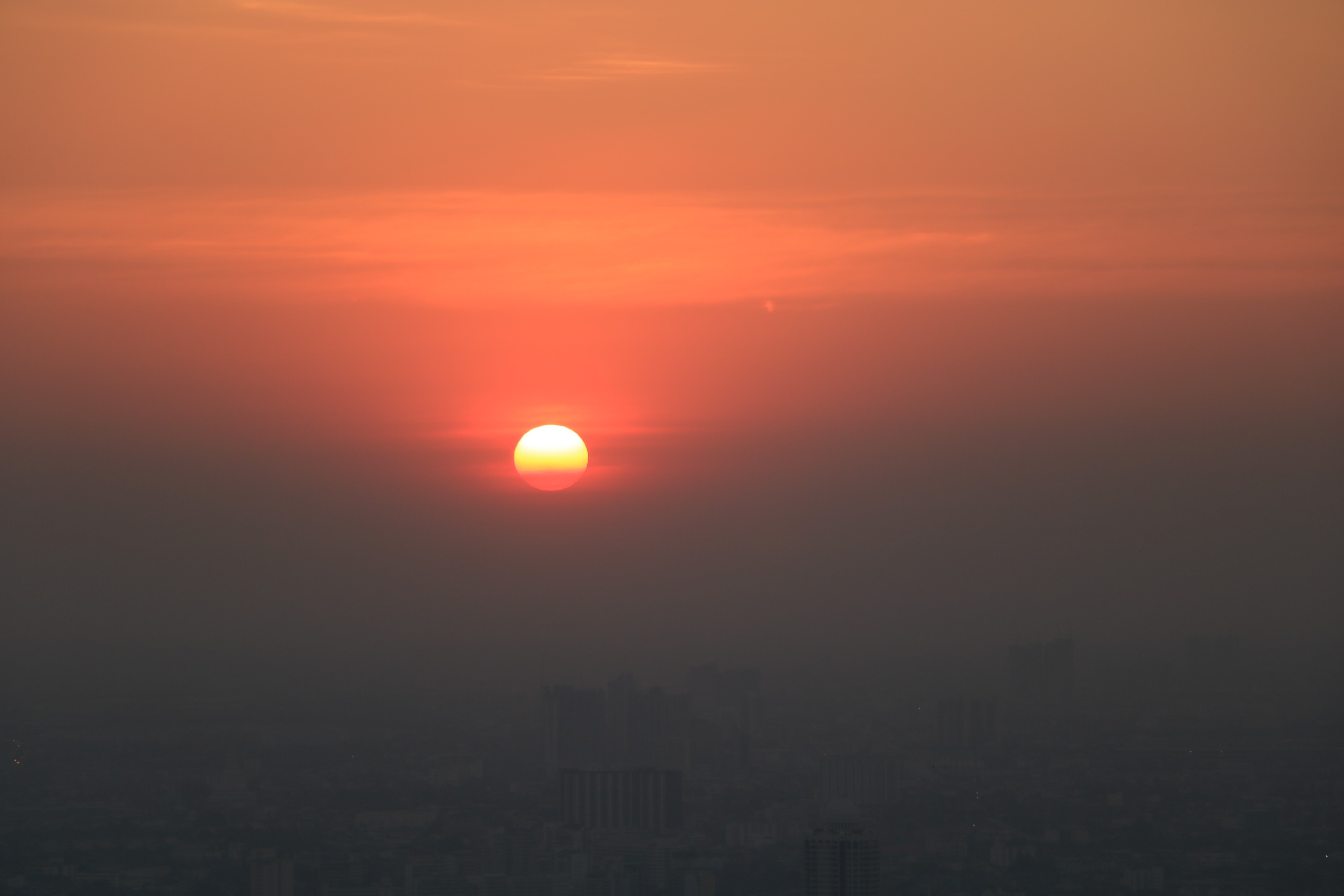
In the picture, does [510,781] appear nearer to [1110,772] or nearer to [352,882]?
[352,882]

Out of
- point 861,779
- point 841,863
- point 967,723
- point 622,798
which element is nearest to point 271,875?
point 622,798

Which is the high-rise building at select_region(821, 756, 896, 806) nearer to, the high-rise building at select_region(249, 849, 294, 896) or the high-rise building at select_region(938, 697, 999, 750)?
the high-rise building at select_region(938, 697, 999, 750)

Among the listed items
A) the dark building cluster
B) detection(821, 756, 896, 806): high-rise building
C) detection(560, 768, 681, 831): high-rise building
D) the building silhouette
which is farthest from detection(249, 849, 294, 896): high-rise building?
detection(821, 756, 896, 806): high-rise building

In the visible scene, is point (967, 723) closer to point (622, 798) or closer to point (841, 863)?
point (841, 863)

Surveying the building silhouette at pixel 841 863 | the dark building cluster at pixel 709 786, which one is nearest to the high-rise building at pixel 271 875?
the dark building cluster at pixel 709 786

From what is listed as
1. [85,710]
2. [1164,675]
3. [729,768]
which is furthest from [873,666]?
[85,710]
